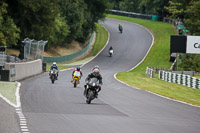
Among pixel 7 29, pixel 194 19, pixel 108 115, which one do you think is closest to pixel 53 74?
pixel 108 115

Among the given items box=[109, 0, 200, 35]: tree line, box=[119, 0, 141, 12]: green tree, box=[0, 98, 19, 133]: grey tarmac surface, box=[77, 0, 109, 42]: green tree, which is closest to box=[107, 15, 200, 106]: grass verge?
box=[109, 0, 200, 35]: tree line

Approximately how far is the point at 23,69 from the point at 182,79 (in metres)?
13.4

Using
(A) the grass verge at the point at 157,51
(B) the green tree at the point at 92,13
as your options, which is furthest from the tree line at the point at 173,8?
(A) the grass verge at the point at 157,51

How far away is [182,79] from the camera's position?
3738 cm

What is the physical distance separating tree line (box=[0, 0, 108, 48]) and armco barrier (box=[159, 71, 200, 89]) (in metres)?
16.8

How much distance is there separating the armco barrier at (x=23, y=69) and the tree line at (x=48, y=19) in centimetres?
934

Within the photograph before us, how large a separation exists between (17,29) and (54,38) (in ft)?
42.7

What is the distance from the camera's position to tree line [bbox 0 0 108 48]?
50125 mm

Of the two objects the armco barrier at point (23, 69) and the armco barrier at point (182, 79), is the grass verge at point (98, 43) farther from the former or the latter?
the armco barrier at point (23, 69)

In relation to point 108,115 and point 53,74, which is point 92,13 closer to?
point 53,74

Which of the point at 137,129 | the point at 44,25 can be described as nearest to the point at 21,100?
the point at 137,129

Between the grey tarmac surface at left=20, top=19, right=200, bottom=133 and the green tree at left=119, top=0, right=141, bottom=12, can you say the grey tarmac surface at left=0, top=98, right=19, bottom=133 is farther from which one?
the green tree at left=119, top=0, right=141, bottom=12

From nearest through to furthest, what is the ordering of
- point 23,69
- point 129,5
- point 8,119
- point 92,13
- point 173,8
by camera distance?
point 8,119 → point 23,69 → point 173,8 → point 92,13 → point 129,5

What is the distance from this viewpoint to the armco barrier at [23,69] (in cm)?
2811
